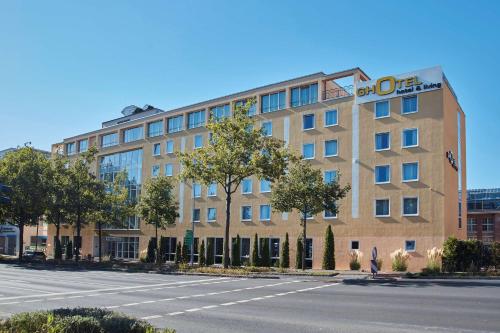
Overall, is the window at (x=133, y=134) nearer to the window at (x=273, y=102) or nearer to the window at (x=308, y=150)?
the window at (x=273, y=102)

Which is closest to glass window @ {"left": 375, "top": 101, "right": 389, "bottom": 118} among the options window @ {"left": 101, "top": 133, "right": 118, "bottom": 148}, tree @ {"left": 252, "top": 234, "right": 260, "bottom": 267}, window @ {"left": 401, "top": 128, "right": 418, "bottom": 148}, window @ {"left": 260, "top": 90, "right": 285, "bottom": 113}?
window @ {"left": 401, "top": 128, "right": 418, "bottom": 148}

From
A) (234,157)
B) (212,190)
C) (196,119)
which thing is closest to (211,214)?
(212,190)

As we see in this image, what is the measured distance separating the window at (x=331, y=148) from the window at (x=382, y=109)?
4.23 metres

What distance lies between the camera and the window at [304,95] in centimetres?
4281

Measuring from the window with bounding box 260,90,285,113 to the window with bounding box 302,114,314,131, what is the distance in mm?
2938

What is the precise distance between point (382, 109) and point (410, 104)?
7.29ft

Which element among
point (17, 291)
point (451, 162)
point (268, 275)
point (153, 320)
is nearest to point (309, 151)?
point (451, 162)

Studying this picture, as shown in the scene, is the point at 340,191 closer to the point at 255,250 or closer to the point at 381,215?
the point at 381,215

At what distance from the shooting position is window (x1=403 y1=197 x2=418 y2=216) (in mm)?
35991

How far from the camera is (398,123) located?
123 feet

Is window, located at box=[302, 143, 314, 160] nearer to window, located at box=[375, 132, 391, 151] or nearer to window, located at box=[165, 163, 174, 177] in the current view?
window, located at box=[375, 132, 391, 151]

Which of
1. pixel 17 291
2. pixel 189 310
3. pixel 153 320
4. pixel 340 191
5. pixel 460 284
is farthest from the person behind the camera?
pixel 340 191

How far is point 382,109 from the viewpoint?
38375 mm

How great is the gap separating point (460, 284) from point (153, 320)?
15.8 meters
